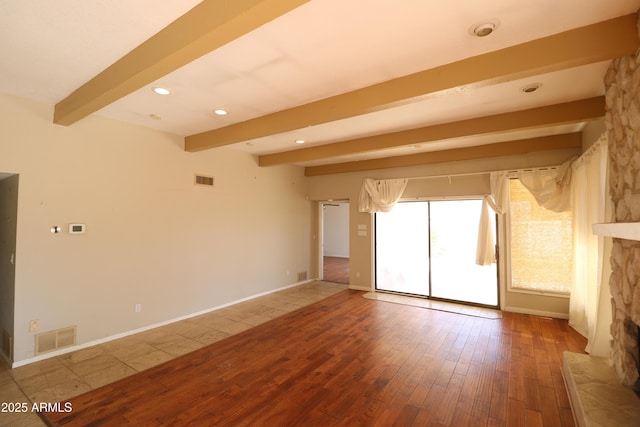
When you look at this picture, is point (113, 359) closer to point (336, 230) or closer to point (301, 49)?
point (301, 49)

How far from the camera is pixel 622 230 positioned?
1.91 metres

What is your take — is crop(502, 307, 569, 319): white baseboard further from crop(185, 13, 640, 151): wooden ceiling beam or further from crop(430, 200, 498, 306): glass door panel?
crop(185, 13, 640, 151): wooden ceiling beam

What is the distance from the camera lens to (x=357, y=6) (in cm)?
175

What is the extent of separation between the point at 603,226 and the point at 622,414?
137cm

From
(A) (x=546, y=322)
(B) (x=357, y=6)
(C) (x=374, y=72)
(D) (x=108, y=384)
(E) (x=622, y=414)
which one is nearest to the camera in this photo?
(B) (x=357, y=6)

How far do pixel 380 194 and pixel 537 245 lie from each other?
2924mm

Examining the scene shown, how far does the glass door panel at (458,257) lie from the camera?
5.26m

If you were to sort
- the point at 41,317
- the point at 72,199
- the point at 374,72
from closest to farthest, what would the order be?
the point at 374,72 < the point at 41,317 < the point at 72,199

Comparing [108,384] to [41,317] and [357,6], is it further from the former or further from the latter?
[357,6]

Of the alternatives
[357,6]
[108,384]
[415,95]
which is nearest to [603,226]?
[415,95]

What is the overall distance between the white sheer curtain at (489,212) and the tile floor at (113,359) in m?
3.70

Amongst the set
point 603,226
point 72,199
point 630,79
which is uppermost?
point 630,79

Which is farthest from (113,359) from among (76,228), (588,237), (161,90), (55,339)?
(588,237)

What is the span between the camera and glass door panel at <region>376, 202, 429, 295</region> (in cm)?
588
